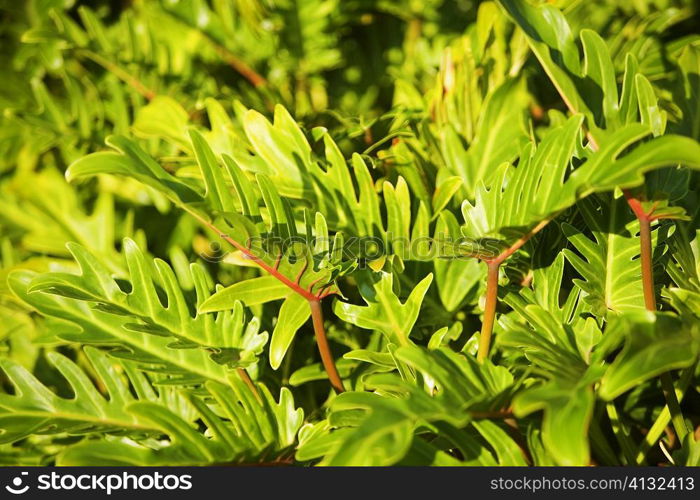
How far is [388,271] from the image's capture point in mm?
811

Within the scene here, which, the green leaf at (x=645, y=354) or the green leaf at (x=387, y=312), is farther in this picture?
the green leaf at (x=387, y=312)

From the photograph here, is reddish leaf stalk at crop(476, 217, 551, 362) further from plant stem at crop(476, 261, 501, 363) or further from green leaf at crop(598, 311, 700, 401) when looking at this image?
green leaf at crop(598, 311, 700, 401)

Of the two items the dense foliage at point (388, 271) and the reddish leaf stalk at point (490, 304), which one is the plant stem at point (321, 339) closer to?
the dense foliage at point (388, 271)

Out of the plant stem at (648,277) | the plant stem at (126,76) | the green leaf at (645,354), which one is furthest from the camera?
the plant stem at (126,76)

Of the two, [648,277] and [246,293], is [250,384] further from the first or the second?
[648,277]

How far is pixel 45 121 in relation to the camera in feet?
3.91

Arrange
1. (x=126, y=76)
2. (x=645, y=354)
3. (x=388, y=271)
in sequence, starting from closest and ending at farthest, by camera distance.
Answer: (x=645, y=354) → (x=388, y=271) → (x=126, y=76)

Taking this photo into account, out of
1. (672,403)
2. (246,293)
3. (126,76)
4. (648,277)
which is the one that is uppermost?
(126,76)

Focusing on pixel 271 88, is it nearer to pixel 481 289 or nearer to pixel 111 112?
pixel 111 112

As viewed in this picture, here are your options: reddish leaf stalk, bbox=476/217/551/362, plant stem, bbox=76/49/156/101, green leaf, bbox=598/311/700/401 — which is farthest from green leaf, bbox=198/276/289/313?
plant stem, bbox=76/49/156/101

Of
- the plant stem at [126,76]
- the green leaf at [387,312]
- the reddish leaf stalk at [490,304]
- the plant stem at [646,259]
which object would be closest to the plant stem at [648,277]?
the plant stem at [646,259]

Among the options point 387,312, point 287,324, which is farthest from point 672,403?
point 287,324

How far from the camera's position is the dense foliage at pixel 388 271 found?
0.63 metres

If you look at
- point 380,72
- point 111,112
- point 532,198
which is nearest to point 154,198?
point 111,112
